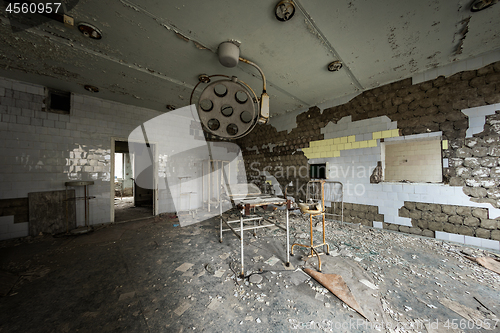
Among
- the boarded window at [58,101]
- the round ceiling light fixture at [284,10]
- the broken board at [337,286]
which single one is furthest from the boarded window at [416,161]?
the boarded window at [58,101]

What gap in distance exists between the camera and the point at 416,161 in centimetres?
606

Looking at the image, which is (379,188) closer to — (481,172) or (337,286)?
(481,172)

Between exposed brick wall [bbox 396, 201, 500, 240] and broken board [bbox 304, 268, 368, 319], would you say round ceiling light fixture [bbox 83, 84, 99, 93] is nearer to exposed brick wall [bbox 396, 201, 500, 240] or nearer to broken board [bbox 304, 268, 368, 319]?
broken board [bbox 304, 268, 368, 319]

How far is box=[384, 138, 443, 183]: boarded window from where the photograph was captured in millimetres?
5770

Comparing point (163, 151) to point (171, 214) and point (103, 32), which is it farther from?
point (103, 32)

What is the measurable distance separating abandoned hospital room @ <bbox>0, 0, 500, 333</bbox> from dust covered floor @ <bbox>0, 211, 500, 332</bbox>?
2 cm

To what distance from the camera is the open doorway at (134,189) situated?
17.3 ft

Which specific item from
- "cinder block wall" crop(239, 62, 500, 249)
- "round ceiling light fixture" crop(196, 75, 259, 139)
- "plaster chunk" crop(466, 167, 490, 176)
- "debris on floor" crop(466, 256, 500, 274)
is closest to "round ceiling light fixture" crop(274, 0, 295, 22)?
"round ceiling light fixture" crop(196, 75, 259, 139)

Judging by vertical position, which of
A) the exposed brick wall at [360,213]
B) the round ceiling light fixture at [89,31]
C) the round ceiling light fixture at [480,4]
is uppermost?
the round ceiling light fixture at [89,31]

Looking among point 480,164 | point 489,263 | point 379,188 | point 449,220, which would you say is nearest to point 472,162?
point 480,164

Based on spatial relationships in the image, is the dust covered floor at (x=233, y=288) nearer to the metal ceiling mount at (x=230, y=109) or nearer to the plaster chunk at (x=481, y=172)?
the plaster chunk at (x=481, y=172)

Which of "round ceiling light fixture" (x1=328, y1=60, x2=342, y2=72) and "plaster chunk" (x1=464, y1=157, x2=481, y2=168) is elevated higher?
"round ceiling light fixture" (x1=328, y1=60, x2=342, y2=72)

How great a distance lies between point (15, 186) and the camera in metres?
3.23

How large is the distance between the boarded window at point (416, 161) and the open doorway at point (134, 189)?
28.7ft
